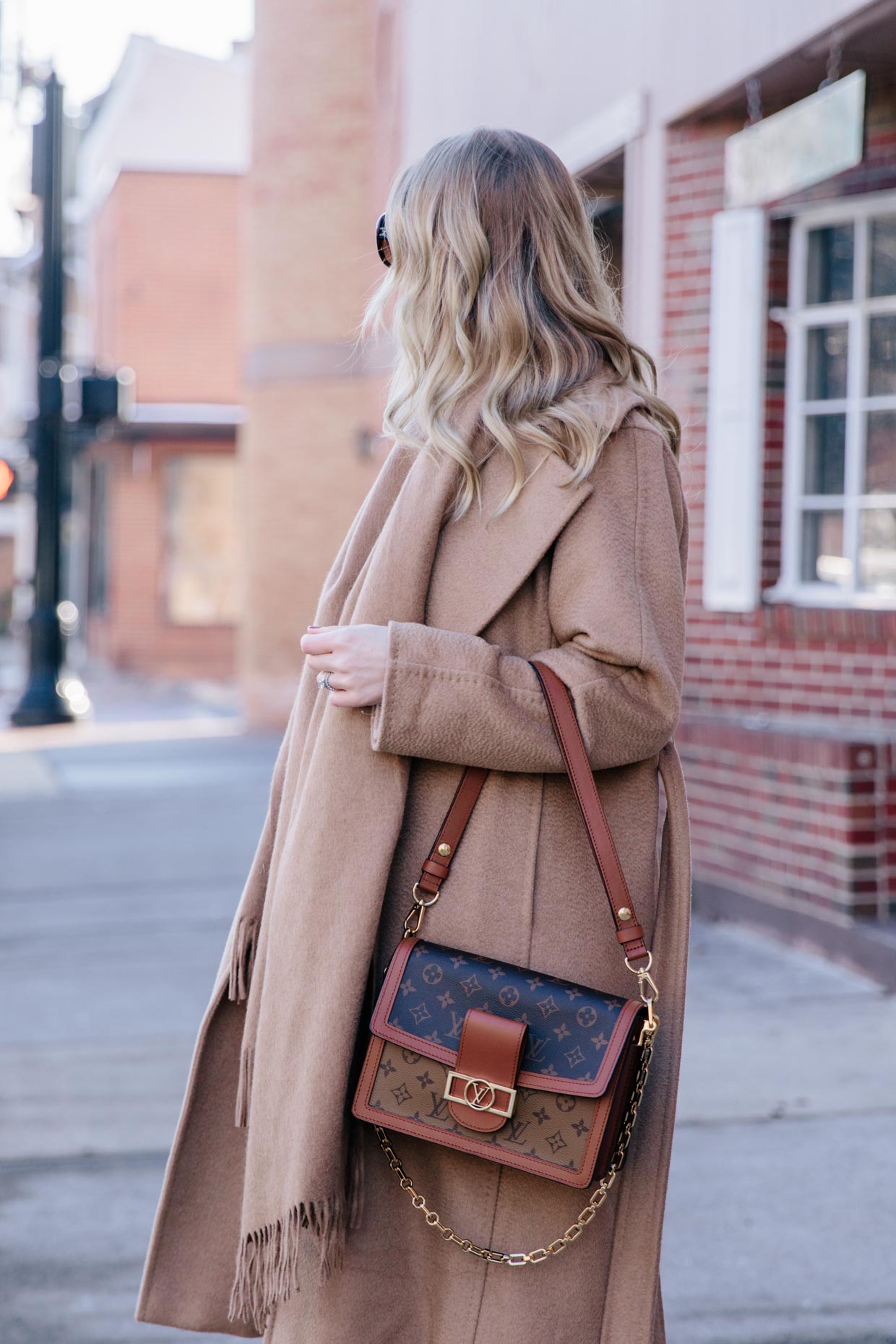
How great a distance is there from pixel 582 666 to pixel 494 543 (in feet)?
0.70

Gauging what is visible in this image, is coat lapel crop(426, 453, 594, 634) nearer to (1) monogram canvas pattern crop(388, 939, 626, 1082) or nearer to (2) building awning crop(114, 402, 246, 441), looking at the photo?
(1) monogram canvas pattern crop(388, 939, 626, 1082)

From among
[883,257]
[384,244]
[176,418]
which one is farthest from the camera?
[176,418]

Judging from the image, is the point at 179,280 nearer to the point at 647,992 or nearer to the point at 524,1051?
the point at 647,992

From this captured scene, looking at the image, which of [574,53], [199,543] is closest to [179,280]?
[199,543]

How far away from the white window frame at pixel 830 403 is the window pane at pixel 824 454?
0.09 ft

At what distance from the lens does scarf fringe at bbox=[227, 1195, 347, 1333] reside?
80.2 inches

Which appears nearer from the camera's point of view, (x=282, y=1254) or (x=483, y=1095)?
(x=483, y=1095)

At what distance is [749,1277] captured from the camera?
3.23 m

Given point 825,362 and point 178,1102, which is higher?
point 825,362

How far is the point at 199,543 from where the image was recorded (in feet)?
76.8

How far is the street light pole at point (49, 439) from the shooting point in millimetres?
14734

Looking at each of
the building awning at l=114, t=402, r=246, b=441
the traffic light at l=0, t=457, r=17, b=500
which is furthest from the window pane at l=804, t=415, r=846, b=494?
the building awning at l=114, t=402, r=246, b=441

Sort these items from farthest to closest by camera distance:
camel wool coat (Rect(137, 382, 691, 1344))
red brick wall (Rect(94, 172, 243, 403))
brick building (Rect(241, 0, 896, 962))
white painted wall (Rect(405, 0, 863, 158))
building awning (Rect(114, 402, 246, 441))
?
red brick wall (Rect(94, 172, 243, 403)) < building awning (Rect(114, 402, 246, 441)) < white painted wall (Rect(405, 0, 863, 158)) < brick building (Rect(241, 0, 896, 962)) < camel wool coat (Rect(137, 382, 691, 1344))

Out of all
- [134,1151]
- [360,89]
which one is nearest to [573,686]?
[134,1151]
